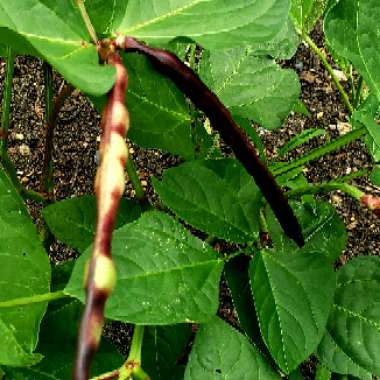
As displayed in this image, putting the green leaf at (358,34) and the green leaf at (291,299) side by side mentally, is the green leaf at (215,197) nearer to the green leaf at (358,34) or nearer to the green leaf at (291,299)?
the green leaf at (291,299)

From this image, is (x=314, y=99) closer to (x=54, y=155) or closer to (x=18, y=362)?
(x=54, y=155)

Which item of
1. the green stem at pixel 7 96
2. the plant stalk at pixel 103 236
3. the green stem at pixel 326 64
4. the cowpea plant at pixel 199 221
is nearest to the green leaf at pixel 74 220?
the cowpea plant at pixel 199 221

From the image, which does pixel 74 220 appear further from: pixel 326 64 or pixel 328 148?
pixel 326 64

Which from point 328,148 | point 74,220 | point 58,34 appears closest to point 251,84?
point 328,148

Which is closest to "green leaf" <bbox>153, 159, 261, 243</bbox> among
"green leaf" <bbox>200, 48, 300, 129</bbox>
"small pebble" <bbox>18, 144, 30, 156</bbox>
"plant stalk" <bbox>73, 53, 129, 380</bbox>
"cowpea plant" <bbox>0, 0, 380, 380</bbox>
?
"cowpea plant" <bbox>0, 0, 380, 380</bbox>

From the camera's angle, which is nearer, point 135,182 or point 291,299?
point 291,299

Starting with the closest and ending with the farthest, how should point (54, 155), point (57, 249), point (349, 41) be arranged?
1. point (349, 41)
2. point (57, 249)
3. point (54, 155)

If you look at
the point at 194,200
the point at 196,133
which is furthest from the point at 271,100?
the point at 194,200
